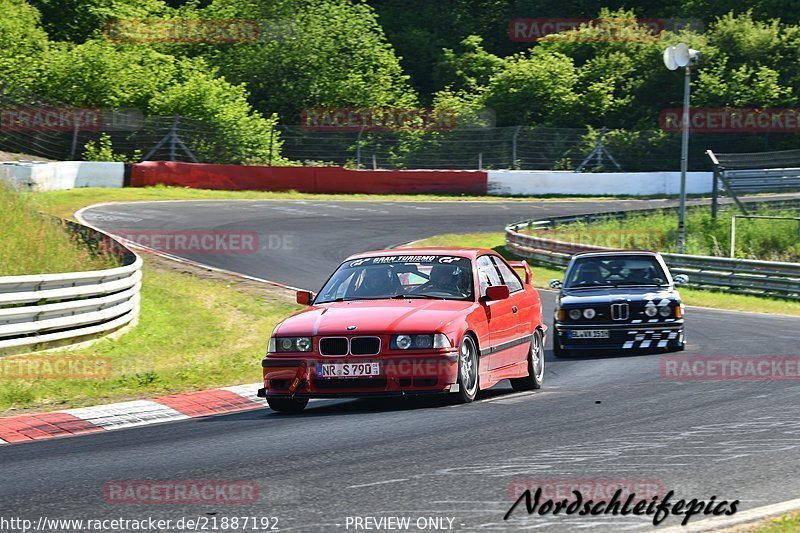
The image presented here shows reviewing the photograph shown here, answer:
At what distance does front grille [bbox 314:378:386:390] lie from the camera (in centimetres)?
963

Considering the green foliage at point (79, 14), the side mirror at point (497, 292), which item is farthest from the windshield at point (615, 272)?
the green foliage at point (79, 14)

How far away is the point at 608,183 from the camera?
1842 inches

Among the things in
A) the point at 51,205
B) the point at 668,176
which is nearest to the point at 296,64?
the point at 668,176

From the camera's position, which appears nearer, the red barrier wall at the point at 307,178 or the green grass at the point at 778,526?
the green grass at the point at 778,526

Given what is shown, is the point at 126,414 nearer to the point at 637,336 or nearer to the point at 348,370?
the point at 348,370

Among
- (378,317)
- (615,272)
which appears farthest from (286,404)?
(615,272)

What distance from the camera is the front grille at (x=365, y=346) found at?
9641 mm

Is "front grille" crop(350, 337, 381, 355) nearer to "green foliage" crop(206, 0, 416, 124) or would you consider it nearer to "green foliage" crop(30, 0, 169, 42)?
"green foliage" crop(206, 0, 416, 124)

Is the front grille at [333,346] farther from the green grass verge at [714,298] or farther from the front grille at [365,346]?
the green grass verge at [714,298]

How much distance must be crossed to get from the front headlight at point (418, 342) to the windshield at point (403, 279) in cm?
106

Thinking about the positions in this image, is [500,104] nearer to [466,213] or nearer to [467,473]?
[466,213]

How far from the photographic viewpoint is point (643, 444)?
302 inches

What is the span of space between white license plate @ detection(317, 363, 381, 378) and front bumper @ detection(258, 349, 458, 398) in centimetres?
2

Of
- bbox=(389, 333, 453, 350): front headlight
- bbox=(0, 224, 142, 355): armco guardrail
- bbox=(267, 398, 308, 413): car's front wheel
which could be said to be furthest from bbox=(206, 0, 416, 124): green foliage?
bbox=(389, 333, 453, 350): front headlight
